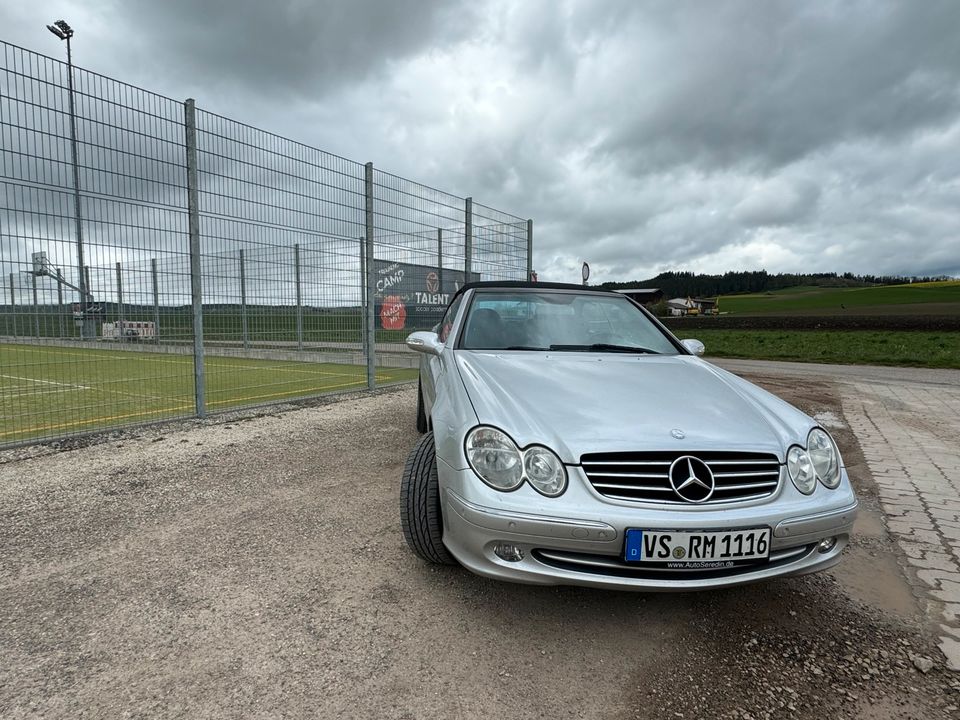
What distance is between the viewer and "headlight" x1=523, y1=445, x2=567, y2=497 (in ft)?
6.21

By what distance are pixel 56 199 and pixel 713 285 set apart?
80138 mm

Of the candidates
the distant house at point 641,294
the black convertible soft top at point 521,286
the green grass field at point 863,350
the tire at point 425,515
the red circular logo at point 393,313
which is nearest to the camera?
the tire at point 425,515

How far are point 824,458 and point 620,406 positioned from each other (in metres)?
0.89

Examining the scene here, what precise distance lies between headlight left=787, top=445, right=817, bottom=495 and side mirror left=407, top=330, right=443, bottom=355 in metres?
1.91

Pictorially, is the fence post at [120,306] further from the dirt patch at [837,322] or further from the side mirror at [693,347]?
the dirt patch at [837,322]

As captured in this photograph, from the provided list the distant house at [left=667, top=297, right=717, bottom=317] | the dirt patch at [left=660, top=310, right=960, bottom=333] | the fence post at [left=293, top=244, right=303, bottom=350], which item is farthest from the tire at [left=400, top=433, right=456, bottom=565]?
the distant house at [left=667, top=297, right=717, bottom=317]

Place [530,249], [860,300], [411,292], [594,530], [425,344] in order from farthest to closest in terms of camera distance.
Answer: [860,300], [530,249], [411,292], [425,344], [594,530]

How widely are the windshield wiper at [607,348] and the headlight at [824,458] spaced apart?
3.61 feet

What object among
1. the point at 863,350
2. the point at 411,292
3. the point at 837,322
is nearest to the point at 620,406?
the point at 411,292

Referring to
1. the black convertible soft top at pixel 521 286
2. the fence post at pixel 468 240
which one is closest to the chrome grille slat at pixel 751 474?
the black convertible soft top at pixel 521 286

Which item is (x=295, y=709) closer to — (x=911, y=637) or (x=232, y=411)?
(x=911, y=637)

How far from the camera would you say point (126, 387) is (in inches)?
320

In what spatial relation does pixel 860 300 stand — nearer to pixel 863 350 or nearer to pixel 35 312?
pixel 863 350

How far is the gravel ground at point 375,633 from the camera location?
5.58ft
